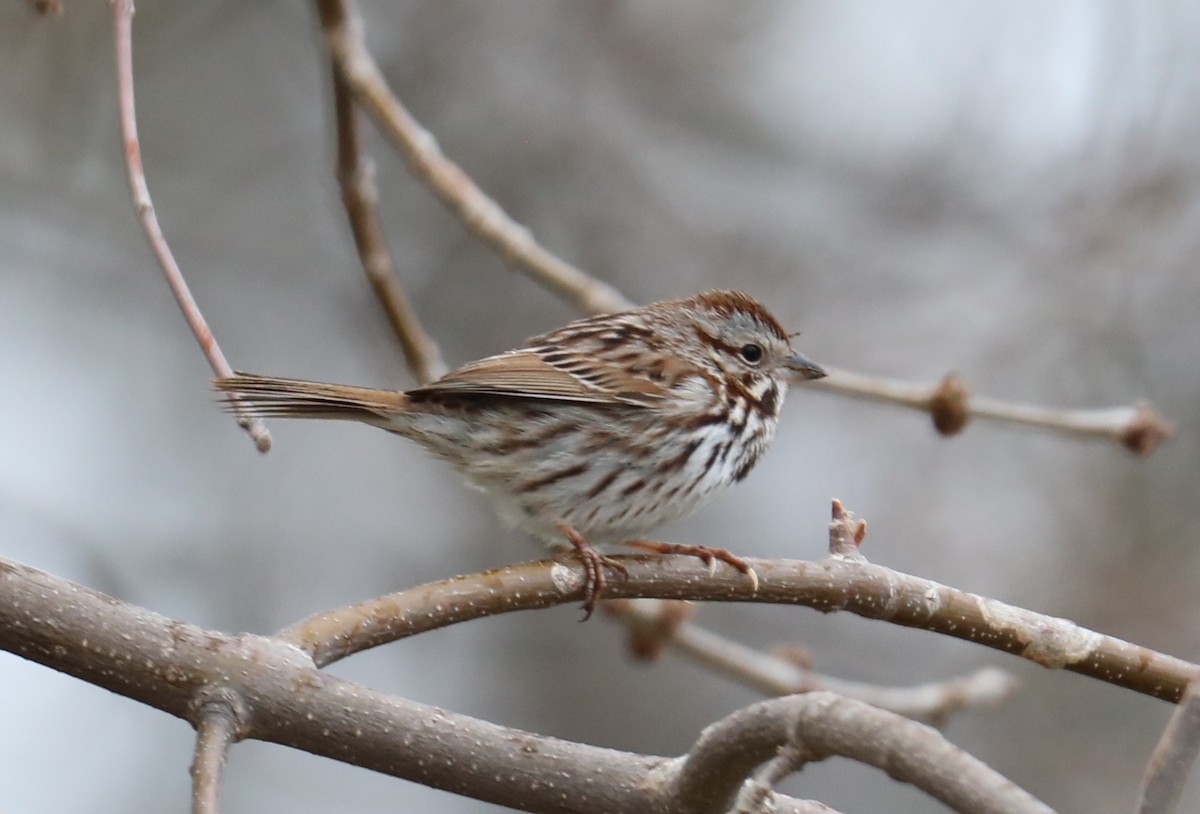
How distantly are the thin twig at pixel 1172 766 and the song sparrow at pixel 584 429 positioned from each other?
7.15 ft

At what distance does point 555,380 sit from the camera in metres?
4.68

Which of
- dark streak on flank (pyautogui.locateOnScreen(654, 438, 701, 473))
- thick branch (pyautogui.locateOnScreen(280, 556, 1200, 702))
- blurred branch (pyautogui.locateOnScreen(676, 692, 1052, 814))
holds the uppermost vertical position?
dark streak on flank (pyautogui.locateOnScreen(654, 438, 701, 473))

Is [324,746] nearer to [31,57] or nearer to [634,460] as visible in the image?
[634,460]

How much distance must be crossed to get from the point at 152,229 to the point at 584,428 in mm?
2025

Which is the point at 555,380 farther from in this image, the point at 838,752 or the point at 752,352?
the point at 838,752

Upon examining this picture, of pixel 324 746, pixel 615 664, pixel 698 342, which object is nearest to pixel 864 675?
pixel 615 664

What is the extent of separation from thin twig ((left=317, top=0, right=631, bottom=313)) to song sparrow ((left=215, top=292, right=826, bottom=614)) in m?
0.29

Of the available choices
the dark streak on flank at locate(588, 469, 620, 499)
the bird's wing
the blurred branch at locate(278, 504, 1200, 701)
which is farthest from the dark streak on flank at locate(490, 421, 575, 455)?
the blurred branch at locate(278, 504, 1200, 701)

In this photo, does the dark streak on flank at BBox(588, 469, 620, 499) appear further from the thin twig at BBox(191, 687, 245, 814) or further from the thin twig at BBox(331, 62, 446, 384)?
the thin twig at BBox(191, 687, 245, 814)

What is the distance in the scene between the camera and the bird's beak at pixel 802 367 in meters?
4.96

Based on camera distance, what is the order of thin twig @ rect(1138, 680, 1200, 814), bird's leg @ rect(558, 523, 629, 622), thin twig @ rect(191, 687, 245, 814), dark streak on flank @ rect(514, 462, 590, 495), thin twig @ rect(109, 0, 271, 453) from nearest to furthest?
1. thin twig @ rect(1138, 680, 1200, 814)
2. thin twig @ rect(191, 687, 245, 814)
3. thin twig @ rect(109, 0, 271, 453)
4. bird's leg @ rect(558, 523, 629, 622)
5. dark streak on flank @ rect(514, 462, 590, 495)

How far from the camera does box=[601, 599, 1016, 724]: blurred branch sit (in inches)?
208

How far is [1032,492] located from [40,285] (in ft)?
20.9

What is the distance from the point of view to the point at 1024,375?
853 cm
